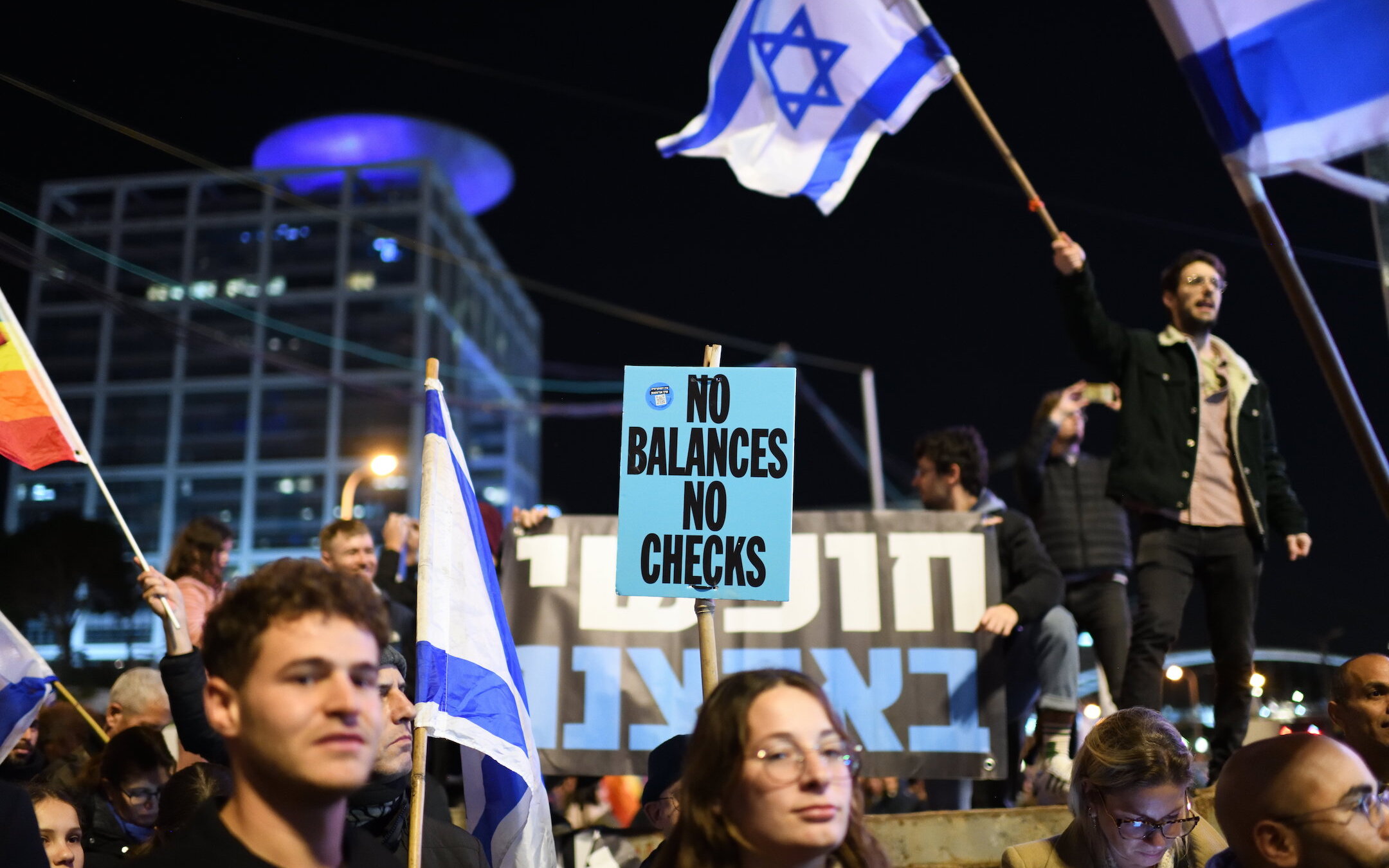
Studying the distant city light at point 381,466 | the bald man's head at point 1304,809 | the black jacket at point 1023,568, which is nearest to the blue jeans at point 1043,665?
the black jacket at point 1023,568

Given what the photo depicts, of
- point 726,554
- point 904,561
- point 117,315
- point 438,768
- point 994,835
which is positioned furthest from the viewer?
point 117,315

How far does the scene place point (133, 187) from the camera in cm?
8750

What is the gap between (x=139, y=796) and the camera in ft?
15.7

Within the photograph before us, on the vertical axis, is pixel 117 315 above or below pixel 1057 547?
above

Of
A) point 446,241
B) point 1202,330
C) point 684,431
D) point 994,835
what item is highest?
point 446,241

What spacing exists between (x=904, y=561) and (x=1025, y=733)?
100 centimetres

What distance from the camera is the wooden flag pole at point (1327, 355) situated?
3354mm

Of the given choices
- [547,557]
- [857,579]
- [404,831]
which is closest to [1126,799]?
[404,831]

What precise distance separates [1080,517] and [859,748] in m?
4.19

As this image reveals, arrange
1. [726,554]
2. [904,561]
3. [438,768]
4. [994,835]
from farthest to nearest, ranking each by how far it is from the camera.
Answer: [904,561], [438,768], [994,835], [726,554]

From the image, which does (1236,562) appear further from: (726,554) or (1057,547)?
(726,554)

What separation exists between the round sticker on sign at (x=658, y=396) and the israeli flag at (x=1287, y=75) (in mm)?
1795

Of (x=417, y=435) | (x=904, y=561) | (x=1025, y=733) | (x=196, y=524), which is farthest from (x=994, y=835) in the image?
(x=417, y=435)

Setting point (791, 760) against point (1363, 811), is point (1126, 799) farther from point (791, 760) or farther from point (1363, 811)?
point (791, 760)
